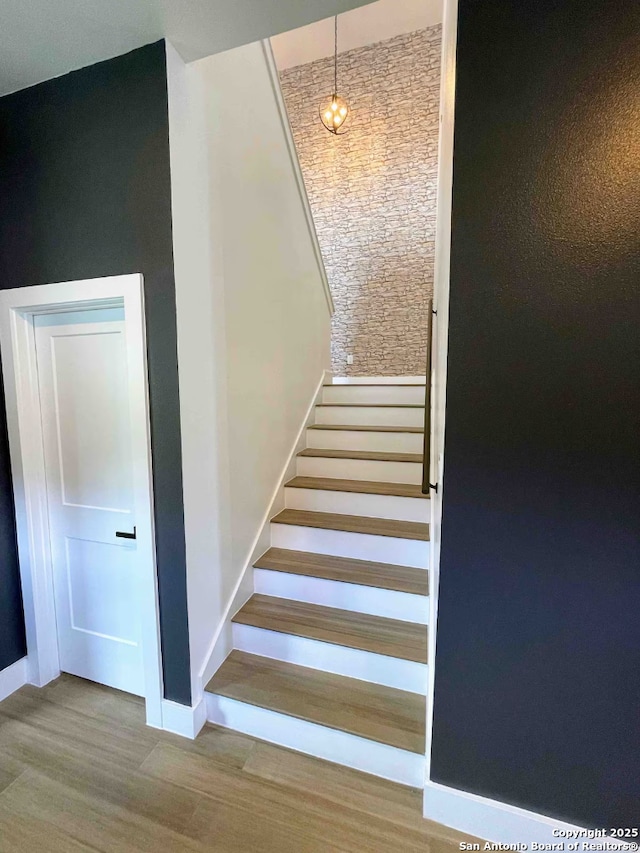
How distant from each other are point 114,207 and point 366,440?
203cm

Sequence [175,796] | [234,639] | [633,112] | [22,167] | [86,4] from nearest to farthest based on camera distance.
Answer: [633,112] → [86,4] → [175,796] → [22,167] → [234,639]

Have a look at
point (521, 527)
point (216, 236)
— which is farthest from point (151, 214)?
point (521, 527)

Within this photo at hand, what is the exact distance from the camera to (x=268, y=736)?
1739mm

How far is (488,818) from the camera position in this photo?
53.4 inches

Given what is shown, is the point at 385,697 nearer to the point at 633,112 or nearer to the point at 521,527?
the point at 521,527

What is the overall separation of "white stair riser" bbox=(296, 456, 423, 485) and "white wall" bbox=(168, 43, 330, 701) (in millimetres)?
211

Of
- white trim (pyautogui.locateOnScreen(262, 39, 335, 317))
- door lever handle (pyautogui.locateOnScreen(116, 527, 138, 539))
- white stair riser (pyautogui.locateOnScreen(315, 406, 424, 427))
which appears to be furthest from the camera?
white stair riser (pyautogui.locateOnScreen(315, 406, 424, 427))

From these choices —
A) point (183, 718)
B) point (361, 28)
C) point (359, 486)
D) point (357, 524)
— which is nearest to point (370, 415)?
point (359, 486)

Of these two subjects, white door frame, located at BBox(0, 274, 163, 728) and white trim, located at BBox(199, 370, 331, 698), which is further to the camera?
white trim, located at BBox(199, 370, 331, 698)

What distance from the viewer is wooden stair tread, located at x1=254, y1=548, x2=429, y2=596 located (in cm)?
203

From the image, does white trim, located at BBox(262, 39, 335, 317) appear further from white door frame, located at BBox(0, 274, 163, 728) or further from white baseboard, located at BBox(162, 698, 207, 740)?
white baseboard, located at BBox(162, 698, 207, 740)

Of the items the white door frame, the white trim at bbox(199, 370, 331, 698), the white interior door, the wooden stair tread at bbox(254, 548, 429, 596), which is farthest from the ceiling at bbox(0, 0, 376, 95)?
the wooden stair tread at bbox(254, 548, 429, 596)

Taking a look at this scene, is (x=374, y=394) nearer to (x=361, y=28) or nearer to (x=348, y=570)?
(x=348, y=570)

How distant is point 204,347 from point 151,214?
1.78 feet
